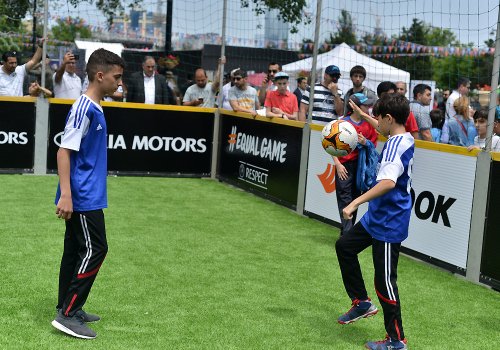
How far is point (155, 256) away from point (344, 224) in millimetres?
2039

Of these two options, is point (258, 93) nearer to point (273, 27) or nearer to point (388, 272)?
point (273, 27)

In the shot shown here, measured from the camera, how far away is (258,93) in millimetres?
15016

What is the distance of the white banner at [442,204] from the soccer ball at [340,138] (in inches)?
54.6

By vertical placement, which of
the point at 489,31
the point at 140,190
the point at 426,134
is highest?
the point at 489,31

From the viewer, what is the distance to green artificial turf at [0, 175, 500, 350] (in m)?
5.75

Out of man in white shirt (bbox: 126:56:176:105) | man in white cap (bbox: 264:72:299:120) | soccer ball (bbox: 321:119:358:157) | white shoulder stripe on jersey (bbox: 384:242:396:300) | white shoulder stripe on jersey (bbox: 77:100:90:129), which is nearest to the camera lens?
white shoulder stripe on jersey (bbox: 77:100:90:129)

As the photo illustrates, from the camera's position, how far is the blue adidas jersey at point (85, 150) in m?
5.41

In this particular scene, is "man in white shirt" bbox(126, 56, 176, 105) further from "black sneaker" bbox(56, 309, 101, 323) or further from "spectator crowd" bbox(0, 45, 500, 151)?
"black sneaker" bbox(56, 309, 101, 323)

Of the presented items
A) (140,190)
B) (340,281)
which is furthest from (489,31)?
(140,190)

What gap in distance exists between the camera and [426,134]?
→ 9953 mm

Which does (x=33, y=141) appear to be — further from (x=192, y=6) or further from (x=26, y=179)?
(x=192, y=6)

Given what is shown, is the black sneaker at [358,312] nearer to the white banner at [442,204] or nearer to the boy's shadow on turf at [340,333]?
the boy's shadow on turf at [340,333]

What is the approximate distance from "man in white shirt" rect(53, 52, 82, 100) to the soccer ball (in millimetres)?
7127

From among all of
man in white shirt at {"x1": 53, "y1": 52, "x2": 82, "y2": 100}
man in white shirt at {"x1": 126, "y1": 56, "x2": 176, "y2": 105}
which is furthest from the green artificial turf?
man in white shirt at {"x1": 126, "y1": 56, "x2": 176, "y2": 105}
